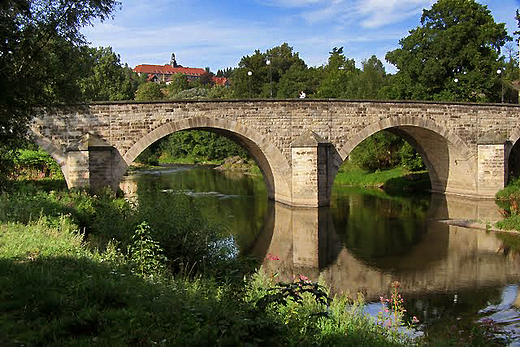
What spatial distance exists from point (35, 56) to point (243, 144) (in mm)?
16097

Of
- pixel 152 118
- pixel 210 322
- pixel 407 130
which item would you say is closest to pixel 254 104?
pixel 152 118

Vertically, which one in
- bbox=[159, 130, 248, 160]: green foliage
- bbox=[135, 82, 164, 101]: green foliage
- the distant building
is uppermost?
the distant building

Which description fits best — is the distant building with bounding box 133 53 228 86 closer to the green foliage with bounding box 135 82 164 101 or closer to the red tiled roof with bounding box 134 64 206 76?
the red tiled roof with bounding box 134 64 206 76

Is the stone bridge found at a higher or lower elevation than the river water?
higher

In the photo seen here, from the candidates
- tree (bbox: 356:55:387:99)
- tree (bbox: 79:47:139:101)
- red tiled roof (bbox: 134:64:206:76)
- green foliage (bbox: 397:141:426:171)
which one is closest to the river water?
green foliage (bbox: 397:141:426:171)

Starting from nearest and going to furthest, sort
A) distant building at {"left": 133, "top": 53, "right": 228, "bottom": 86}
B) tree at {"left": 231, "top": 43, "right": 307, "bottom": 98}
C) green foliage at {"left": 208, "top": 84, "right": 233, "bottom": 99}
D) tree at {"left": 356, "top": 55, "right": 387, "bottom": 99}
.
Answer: tree at {"left": 356, "top": 55, "right": 387, "bottom": 99}, tree at {"left": 231, "top": 43, "right": 307, "bottom": 98}, green foliage at {"left": 208, "top": 84, "right": 233, "bottom": 99}, distant building at {"left": 133, "top": 53, "right": 228, "bottom": 86}

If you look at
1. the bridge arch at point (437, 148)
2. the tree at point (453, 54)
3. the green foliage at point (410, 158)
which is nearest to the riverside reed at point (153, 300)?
the bridge arch at point (437, 148)

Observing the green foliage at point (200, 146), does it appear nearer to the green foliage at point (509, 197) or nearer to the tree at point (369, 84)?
the tree at point (369, 84)

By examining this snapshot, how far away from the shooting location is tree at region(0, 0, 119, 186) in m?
6.53

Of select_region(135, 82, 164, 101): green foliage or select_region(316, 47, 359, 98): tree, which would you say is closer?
select_region(316, 47, 359, 98): tree

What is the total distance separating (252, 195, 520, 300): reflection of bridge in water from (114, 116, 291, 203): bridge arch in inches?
99.2

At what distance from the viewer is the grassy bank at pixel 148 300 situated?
4.59 meters

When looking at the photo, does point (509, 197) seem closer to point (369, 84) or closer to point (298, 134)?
point (298, 134)

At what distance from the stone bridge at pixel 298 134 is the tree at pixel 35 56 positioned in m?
7.92
